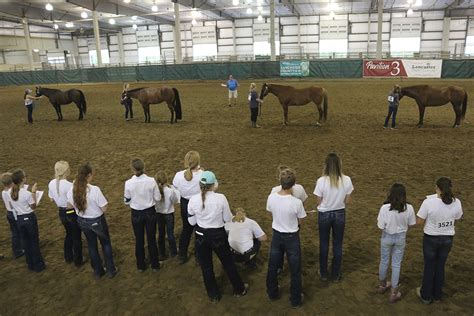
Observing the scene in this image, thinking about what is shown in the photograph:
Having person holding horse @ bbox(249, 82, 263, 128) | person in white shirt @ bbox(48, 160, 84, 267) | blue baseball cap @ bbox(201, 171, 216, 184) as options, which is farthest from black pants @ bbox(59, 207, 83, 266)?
person holding horse @ bbox(249, 82, 263, 128)

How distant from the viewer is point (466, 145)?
11.3 m

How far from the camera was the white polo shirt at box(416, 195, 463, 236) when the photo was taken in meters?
Result: 4.18

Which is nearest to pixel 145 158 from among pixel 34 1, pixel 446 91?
pixel 446 91

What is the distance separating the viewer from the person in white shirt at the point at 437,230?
4176mm

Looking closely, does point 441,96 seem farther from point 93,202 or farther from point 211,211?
point 93,202

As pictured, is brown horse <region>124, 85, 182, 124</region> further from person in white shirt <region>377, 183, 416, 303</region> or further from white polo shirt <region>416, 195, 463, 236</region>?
white polo shirt <region>416, 195, 463, 236</region>

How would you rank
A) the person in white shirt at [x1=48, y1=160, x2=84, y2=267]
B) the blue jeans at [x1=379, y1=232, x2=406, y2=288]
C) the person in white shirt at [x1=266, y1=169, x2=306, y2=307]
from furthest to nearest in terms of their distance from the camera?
the person in white shirt at [x1=48, y1=160, x2=84, y2=267]
the blue jeans at [x1=379, y1=232, x2=406, y2=288]
the person in white shirt at [x1=266, y1=169, x2=306, y2=307]

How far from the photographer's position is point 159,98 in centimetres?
1697

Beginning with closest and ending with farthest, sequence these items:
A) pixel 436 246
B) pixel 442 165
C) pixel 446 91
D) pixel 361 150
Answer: pixel 436 246 < pixel 442 165 < pixel 361 150 < pixel 446 91

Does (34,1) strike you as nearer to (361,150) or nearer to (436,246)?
(361,150)

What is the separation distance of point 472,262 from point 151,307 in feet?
14.9

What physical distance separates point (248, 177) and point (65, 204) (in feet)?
15.7

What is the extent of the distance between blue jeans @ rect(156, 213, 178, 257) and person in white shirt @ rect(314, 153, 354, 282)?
2.25 meters

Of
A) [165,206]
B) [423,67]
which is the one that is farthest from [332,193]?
[423,67]
